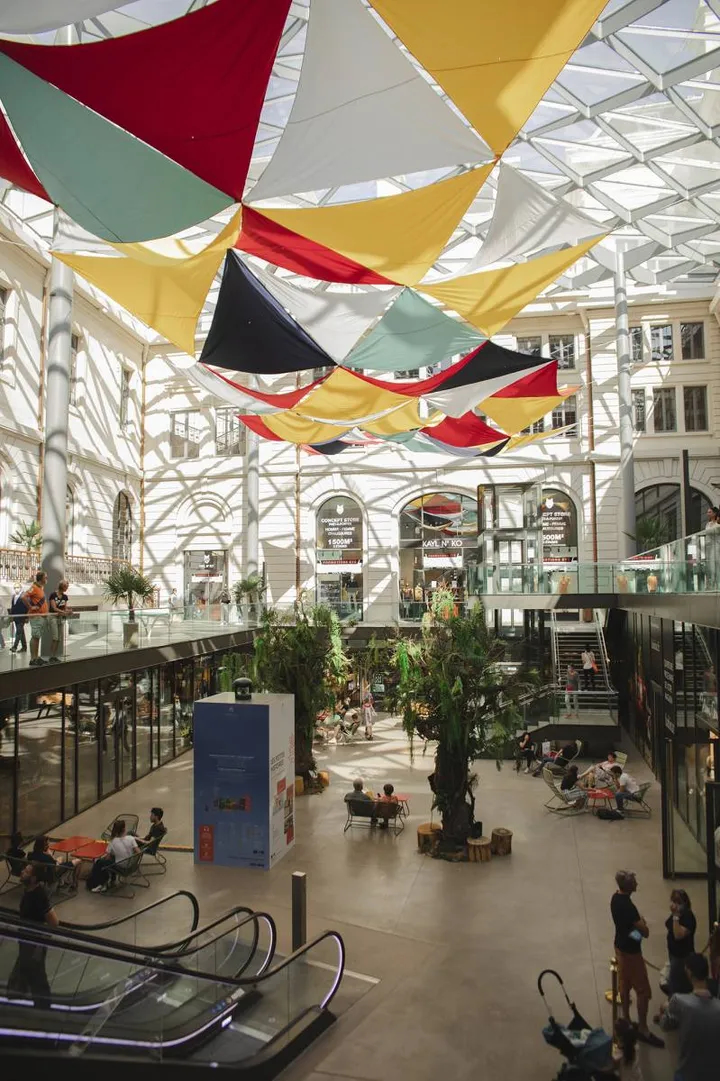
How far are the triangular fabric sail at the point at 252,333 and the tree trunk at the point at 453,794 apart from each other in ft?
21.2

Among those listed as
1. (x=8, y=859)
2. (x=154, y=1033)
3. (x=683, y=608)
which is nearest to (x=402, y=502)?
(x=683, y=608)

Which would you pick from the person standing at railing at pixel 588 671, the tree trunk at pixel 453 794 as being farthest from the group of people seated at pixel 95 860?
the person standing at railing at pixel 588 671

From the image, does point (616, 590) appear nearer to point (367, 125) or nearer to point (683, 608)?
point (683, 608)

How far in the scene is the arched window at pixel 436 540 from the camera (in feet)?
91.6

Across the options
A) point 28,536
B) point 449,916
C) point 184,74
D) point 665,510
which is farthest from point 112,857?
point 665,510

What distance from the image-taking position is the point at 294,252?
9922mm

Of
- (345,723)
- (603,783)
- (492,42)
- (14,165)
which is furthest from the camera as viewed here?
(345,723)

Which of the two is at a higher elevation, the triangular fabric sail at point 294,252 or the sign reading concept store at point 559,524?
the triangular fabric sail at point 294,252

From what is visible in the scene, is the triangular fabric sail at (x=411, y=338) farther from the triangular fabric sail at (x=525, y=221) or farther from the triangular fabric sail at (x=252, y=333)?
the triangular fabric sail at (x=525, y=221)

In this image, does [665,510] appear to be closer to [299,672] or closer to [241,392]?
[299,672]

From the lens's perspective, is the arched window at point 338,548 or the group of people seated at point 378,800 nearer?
the group of people seated at point 378,800

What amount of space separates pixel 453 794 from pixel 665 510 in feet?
58.2

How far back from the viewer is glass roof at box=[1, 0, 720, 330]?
548 inches

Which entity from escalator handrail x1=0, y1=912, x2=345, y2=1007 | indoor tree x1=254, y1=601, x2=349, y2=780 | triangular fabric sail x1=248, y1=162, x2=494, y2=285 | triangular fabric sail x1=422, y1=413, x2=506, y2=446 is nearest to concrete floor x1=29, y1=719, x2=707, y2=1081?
escalator handrail x1=0, y1=912, x2=345, y2=1007
